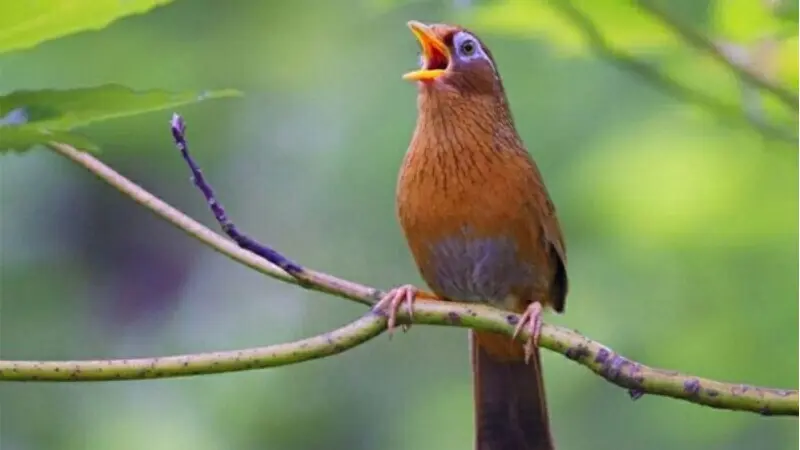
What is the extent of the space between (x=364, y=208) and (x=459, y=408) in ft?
1.53

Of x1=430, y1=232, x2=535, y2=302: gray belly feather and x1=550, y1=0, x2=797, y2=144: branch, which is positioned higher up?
x1=550, y1=0, x2=797, y2=144: branch

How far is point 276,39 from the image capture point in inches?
109

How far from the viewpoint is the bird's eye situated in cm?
125

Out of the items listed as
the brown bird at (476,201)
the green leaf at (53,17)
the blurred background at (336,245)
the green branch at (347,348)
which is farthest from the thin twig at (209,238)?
the blurred background at (336,245)

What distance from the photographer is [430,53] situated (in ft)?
4.03

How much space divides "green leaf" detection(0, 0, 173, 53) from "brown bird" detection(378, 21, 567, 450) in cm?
58

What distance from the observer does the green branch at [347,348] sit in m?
0.73

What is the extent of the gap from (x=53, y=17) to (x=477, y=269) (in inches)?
30.0

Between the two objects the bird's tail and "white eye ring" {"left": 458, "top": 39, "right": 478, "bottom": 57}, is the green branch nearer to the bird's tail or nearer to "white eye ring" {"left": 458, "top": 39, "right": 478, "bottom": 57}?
"white eye ring" {"left": 458, "top": 39, "right": 478, "bottom": 57}

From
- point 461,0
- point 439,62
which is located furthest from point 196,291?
point 461,0

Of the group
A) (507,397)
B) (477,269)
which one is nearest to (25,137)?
(477,269)

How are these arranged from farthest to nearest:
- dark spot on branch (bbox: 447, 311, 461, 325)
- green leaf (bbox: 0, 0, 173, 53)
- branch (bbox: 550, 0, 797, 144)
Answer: branch (bbox: 550, 0, 797, 144) → dark spot on branch (bbox: 447, 311, 461, 325) → green leaf (bbox: 0, 0, 173, 53)

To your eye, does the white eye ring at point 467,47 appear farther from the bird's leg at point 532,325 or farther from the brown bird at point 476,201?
the bird's leg at point 532,325

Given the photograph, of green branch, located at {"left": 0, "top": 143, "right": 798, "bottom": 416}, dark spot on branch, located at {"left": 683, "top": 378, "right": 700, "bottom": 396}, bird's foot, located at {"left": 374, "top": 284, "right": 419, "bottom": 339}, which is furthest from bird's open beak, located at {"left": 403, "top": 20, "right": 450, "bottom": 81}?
dark spot on branch, located at {"left": 683, "top": 378, "right": 700, "bottom": 396}
